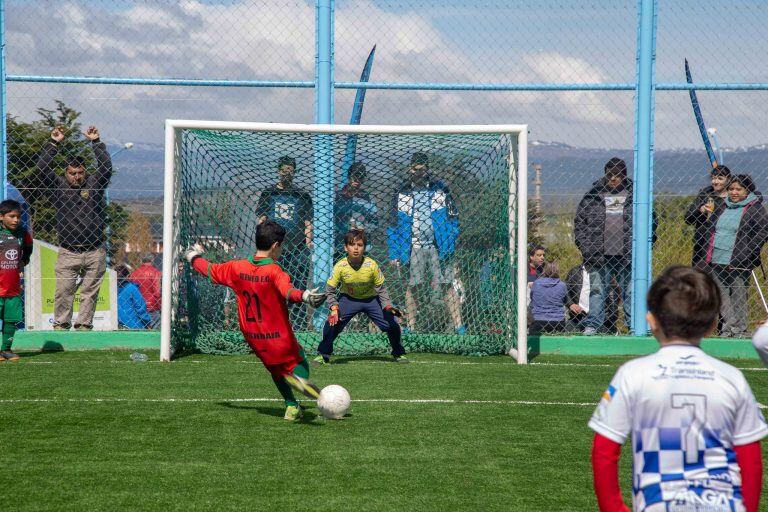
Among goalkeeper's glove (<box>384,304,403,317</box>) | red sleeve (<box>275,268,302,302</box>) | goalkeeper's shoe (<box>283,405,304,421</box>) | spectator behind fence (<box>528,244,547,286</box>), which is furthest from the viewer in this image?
spectator behind fence (<box>528,244,547,286</box>)

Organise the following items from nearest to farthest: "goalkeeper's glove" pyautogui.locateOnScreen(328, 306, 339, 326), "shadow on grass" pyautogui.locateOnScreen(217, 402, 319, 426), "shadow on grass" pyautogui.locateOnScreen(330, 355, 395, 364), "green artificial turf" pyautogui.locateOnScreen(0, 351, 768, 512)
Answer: "green artificial turf" pyautogui.locateOnScreen(0, 351, 768, 512) < "shadow on grass" pyautogui.locateOnScreen(217, 402, 319, 426) < "goalkeeper's glove" pyautogui.locateOnScreen(328, 306, 339, 326) < "shadow on grass" pyautogui.locateOnScreen(330, 355, 395, 364)

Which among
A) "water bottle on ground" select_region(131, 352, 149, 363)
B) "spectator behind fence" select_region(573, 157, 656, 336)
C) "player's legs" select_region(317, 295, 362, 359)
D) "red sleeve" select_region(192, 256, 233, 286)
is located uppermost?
"spectator behind fence" select_region(573, 157, 656, 336)

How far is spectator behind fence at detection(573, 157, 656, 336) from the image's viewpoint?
36.4 feet

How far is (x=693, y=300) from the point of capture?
2932 millimetres

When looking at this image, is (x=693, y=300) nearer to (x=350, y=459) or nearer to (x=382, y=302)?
(x=350, y=459)

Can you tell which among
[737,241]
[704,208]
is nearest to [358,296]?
[704,208]

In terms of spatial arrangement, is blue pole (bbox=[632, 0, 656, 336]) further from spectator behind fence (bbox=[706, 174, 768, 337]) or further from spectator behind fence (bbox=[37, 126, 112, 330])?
spectator behind fence (bbox=[37, 126, 112, 330])

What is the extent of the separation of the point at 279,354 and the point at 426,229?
4.52 metres

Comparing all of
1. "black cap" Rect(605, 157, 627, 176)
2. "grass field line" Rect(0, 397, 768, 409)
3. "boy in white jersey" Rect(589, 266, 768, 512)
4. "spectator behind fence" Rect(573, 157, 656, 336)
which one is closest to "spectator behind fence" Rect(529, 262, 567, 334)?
"spectator behind fence" Rect(573, 157, 656, 336)

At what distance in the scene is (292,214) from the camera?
1127 cm

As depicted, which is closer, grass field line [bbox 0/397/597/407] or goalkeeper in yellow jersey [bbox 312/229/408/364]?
grass field line [bbox 0/397/597/407]

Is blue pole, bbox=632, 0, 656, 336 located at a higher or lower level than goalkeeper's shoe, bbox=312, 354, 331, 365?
higher

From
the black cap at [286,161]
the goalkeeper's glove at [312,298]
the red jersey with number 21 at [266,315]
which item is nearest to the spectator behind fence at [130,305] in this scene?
the black cap at [286,161]

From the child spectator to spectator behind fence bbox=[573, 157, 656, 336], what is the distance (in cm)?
612
